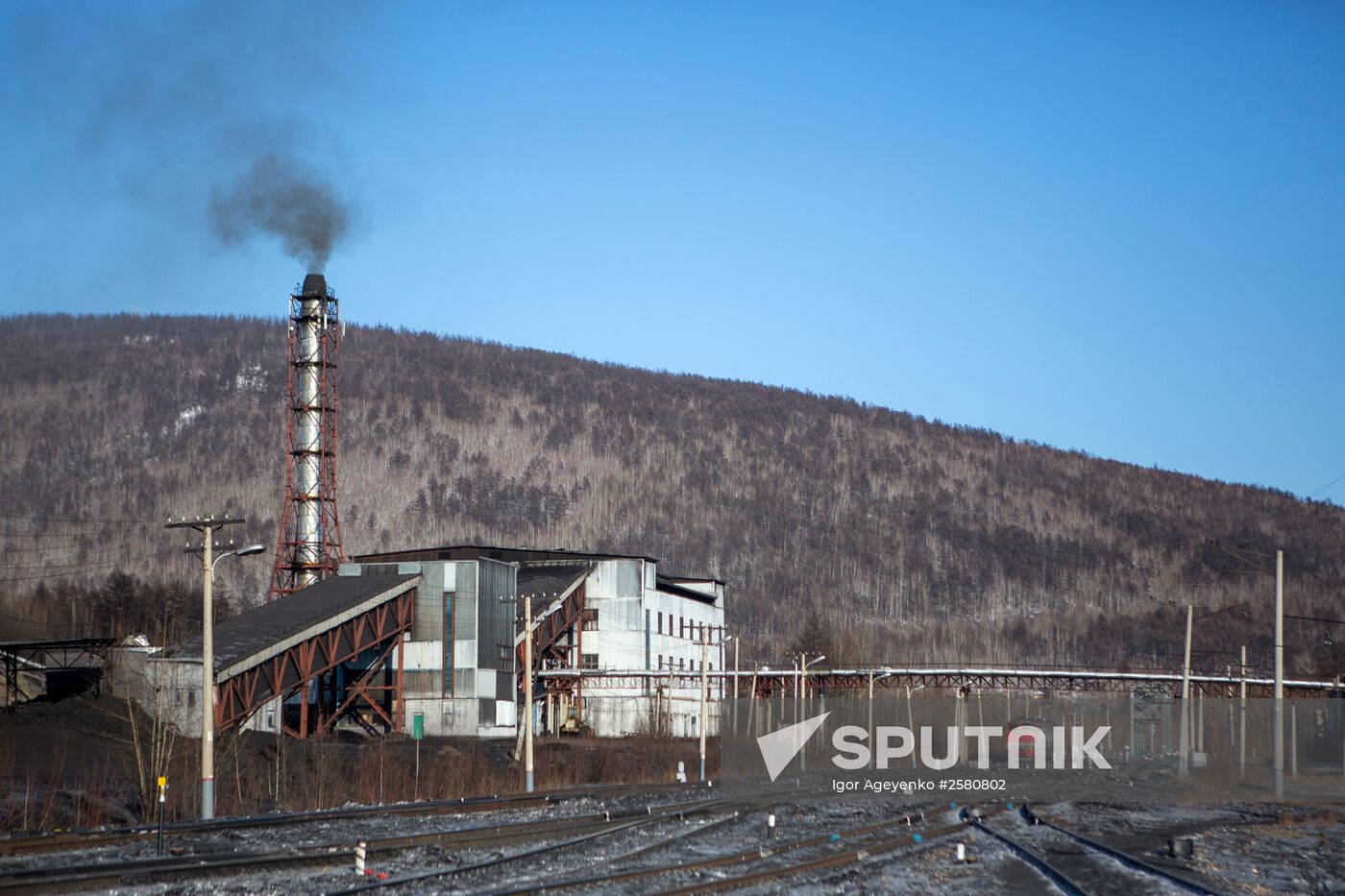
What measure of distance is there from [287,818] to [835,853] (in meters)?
13.0

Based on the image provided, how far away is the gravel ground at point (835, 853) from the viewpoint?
22953 millimetres

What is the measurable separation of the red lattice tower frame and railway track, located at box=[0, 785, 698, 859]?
37221mm

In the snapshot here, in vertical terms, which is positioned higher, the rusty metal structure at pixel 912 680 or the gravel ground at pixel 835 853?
the gravel ground at pixel 835 853

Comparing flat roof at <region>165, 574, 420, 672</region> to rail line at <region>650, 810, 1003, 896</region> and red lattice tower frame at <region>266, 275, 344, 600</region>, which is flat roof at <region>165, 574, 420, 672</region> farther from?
rail line at <region>650, 810, 1003, 896</region>

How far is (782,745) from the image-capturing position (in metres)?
64.1

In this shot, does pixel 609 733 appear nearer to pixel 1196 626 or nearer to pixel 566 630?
pixel 566 630

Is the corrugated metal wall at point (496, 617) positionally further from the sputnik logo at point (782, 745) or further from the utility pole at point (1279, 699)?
the utility pole at point (1279, 699)

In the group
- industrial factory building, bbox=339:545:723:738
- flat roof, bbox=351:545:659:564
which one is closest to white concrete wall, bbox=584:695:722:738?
industrial factory building, bbox=339:545:723:738

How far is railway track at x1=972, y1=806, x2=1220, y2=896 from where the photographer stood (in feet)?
76.7

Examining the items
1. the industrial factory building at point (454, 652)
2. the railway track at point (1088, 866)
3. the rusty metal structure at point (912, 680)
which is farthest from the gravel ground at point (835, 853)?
the rusty metal structure at point (912, 680)

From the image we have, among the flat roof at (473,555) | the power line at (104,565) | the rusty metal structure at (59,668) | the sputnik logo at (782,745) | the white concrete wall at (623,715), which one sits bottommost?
the white concrete wall at (623,715)

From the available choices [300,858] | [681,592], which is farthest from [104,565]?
[300,858]

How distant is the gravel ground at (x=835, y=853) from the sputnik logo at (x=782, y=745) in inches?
842

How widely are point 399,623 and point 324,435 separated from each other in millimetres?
14419
